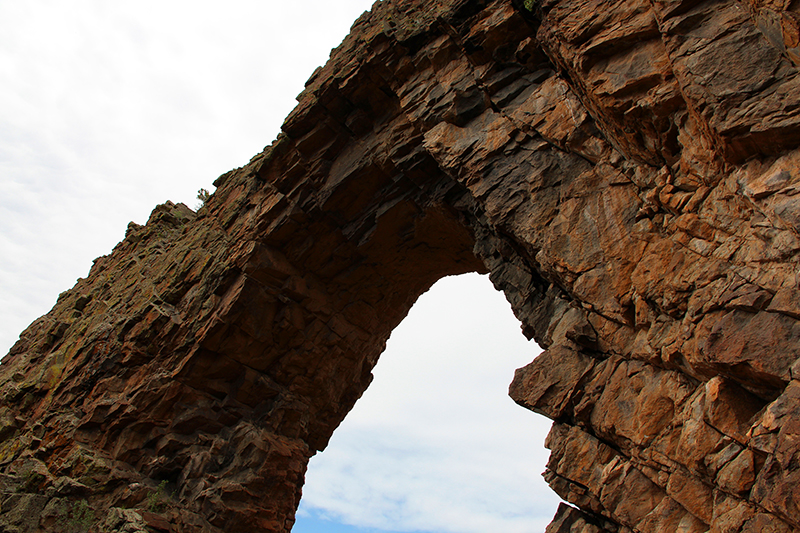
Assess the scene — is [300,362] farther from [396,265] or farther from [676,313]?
[676,313]

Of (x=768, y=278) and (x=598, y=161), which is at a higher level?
(x=598, y=161)

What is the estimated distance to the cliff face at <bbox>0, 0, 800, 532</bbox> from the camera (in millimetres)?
6742

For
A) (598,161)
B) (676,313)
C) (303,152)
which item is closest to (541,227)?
(598,161)

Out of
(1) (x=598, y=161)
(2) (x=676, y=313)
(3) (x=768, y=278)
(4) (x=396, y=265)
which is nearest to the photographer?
(3) (x=768, y=278)

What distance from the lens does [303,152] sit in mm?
16766

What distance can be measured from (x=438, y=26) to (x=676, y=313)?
9.93 meters

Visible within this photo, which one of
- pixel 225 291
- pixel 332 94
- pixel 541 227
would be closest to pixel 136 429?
pixel 225 291

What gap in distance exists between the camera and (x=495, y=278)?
12.5m

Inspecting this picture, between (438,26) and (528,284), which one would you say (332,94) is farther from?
(528,284)

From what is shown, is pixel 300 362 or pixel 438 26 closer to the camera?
pixel 438 26

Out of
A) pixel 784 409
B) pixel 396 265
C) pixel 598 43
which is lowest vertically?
pixel 784 409

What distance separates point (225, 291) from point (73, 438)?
22.2 feet

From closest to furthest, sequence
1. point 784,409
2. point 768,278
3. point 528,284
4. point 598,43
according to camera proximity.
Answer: point 784,409 < point 768,278 < point 598,43 < point 528,284

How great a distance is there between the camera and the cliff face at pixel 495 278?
674cm
